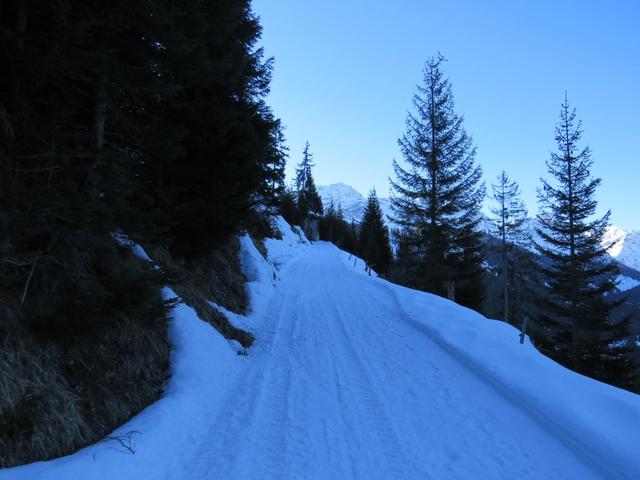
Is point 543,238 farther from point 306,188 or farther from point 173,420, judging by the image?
point 306,188

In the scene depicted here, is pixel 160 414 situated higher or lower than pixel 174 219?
lower

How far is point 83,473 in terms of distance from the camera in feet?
10.6

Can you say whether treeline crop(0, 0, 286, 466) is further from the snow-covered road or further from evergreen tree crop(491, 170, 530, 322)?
evergreen tree crop(491, 170, 530, 322)

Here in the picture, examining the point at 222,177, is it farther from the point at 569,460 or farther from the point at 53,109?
the point at 569,460

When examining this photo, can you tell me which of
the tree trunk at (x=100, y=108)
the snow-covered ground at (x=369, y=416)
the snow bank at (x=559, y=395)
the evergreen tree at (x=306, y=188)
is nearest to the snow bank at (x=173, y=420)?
the snow-covered ground at (x=369, y=416)

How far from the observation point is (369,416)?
4.92 meters

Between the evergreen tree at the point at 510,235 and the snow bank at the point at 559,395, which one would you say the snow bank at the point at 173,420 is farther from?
the evergreen tree at the point at 510,235

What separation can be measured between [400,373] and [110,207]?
5.36 m

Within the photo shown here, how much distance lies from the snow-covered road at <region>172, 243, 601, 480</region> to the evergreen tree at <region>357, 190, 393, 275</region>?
3741 centimetres

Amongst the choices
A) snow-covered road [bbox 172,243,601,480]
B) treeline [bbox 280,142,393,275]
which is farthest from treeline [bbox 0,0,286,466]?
treeline [bbox 280,142,393,275]

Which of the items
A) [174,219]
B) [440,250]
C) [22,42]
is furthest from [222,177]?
[440,250]

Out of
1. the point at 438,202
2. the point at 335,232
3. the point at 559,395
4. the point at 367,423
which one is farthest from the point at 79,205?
the point at 335,232

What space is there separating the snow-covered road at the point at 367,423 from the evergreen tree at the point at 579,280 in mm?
14475

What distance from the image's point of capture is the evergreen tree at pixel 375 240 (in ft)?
161
